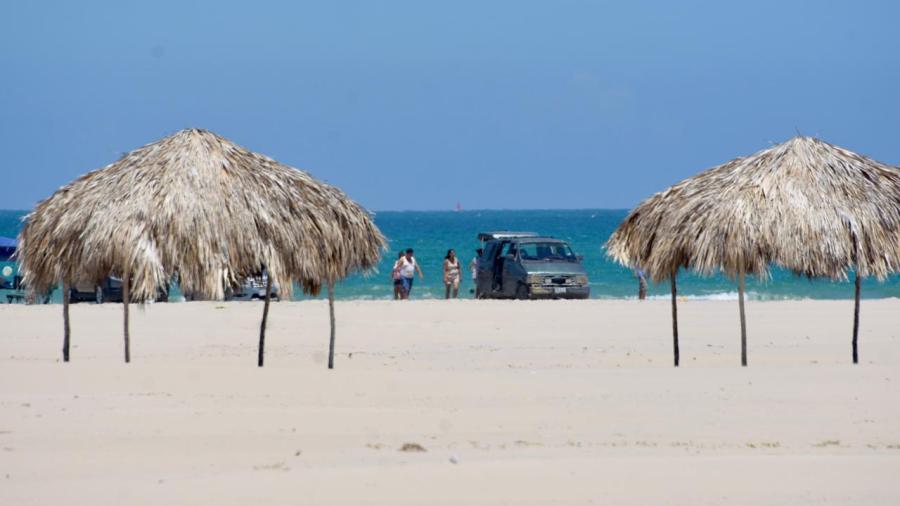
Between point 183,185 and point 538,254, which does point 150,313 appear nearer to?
point 538,254

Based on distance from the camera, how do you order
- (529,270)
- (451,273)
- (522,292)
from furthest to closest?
(451,273) → (522,292) → (529,270)

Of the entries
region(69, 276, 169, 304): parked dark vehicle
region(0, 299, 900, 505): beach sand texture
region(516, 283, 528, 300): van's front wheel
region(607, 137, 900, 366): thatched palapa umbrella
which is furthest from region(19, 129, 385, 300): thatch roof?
region(69, 276, 169, 304): parked dark vehicle

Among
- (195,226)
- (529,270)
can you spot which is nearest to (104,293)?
(529,270)

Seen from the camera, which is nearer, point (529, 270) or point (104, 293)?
point (529, 270)

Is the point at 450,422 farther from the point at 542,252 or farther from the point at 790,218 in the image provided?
the point at 542,252

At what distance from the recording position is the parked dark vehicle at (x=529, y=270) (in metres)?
29.5

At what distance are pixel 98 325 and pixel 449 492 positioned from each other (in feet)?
50.6

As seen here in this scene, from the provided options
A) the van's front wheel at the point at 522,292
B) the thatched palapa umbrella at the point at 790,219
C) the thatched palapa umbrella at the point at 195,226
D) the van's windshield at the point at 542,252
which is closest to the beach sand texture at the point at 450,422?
the thatched palapa umbrella at the point at 195,226

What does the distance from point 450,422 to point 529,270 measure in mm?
18003

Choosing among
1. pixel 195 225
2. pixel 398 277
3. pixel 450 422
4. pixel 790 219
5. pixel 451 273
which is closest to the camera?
pixel 450 422

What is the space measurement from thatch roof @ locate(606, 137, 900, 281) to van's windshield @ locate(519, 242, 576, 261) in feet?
46.7

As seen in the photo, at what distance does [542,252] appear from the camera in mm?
30578

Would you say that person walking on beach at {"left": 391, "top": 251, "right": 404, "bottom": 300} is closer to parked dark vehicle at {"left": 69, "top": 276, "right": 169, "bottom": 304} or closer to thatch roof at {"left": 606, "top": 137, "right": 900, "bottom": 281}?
parked dark vehicle at {"left": 69, "top": 276, "right": 169, "bottom": 304}

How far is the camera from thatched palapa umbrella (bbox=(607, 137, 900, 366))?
594 inches
